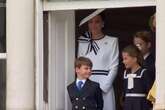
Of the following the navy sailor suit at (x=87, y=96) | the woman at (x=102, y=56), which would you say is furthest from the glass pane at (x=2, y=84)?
the woman at (x=102, y=56)

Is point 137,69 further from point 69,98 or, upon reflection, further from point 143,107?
point 69,98

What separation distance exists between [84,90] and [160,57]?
940 mm

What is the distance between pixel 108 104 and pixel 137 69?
1.82 ft

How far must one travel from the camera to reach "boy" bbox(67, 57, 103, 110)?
6.97 metres

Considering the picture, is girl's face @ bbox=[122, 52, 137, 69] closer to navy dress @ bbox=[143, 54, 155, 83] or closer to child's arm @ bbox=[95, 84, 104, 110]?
navy dress @ bbox=[143, 54, 155, 83]

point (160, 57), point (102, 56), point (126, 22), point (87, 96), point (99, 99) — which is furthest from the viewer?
point (126, 22)

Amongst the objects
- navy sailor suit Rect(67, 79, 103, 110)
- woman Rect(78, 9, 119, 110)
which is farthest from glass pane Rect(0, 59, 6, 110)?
woman Rect(78, 9, 119, 110)

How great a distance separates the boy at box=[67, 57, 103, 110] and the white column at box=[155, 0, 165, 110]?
2.71 feet

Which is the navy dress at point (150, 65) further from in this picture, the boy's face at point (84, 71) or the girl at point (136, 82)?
the boy's face at point (84, 71)

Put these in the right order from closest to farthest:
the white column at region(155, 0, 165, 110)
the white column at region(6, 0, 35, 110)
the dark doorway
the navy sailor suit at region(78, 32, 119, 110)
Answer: the white column at region(155, 0, 165, 110), the white column at region(6, 0, 35, 110), the navy sailor suit at region(78, 32, 119, 110), the dark doorway

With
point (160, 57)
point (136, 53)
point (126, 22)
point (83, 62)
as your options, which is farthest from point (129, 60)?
point (126, 22)

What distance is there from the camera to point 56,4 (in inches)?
273

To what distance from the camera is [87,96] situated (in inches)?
274

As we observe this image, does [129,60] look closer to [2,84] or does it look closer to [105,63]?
[105,63]
